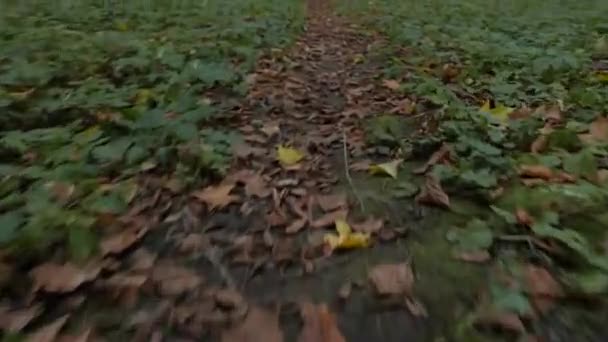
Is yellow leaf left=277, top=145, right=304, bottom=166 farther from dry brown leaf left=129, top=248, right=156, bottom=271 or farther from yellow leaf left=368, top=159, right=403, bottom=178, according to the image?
dry brown leaf left=129, top=248, right=156, bottom=271

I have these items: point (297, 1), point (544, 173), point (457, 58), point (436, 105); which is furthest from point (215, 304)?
point (297, 1)

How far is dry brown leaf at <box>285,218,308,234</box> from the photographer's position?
6.16 feet

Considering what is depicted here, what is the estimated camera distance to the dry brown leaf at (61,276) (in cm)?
147

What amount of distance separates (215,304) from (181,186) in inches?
29.8

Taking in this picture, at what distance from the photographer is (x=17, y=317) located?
1354mm

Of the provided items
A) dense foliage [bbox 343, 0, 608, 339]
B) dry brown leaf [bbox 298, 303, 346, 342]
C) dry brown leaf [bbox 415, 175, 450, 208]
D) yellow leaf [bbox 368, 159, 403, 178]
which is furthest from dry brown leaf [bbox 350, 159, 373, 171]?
dry brown leaf [bbox 298, 303, 346, 342]

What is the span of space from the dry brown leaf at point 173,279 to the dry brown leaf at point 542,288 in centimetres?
105

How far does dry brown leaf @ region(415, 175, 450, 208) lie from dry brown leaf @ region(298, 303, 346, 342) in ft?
2.41

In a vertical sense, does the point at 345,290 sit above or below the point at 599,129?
below

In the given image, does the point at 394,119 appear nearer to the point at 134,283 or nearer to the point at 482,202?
the point at 482,202

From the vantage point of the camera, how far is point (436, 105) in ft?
9.87

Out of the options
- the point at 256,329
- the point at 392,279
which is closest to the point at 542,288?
the point at 392,279

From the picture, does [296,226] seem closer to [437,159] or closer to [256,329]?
[256,329]

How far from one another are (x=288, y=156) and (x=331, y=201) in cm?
51
